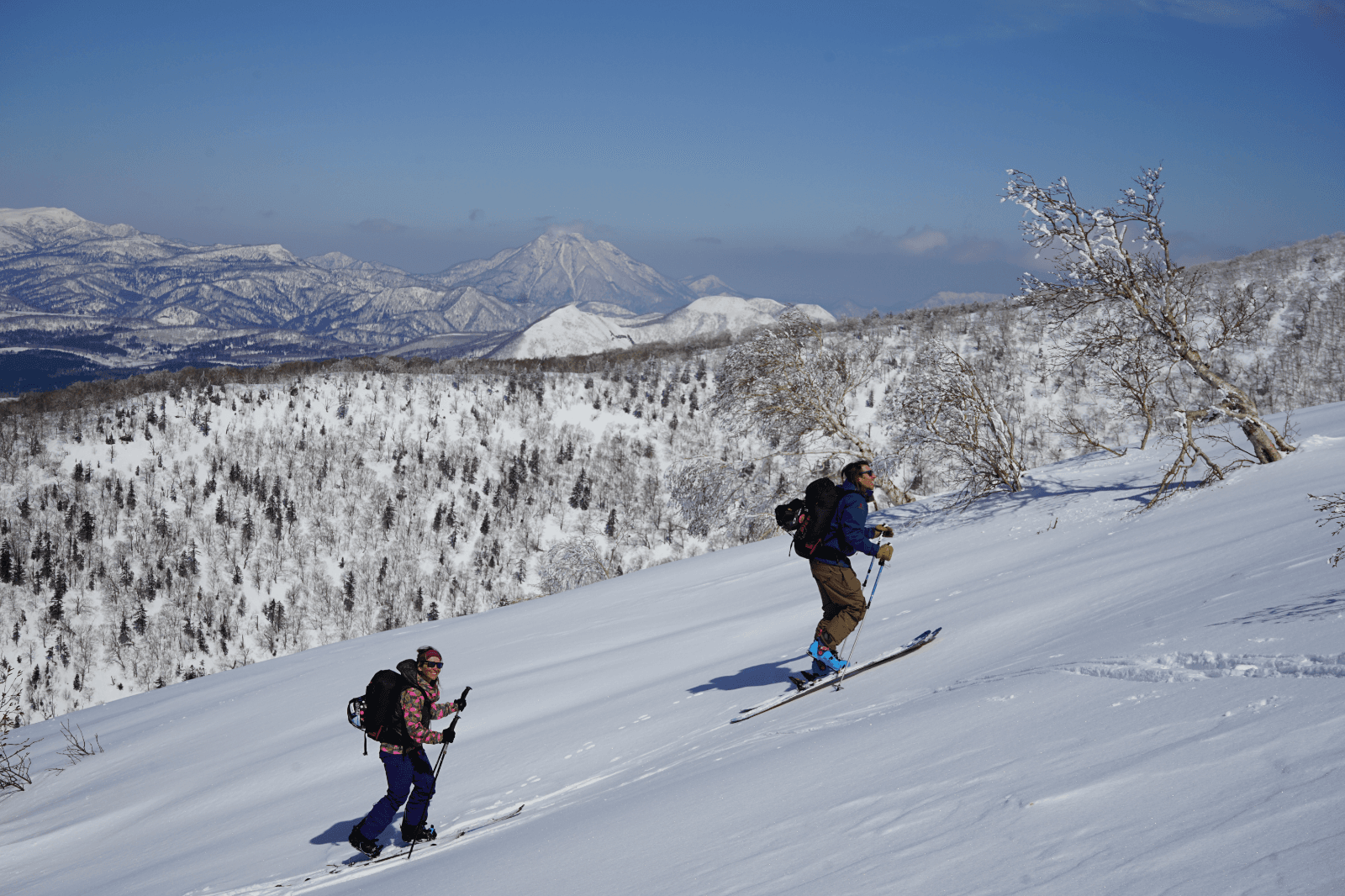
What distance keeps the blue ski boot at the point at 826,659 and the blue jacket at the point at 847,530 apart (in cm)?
84

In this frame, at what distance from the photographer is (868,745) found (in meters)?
4.97

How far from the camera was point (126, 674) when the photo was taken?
71000mm

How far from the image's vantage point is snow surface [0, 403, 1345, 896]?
301cm

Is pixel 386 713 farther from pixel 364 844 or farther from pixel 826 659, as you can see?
pixel 826 659

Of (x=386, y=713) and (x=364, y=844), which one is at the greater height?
(x=386, y=713)

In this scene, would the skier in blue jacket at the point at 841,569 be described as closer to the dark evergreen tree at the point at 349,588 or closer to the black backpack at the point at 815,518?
the black backpack at the point at 815,518

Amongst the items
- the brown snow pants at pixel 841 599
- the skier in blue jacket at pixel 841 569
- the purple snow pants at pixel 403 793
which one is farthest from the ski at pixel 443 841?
the brown snow pants at pixel 841 599

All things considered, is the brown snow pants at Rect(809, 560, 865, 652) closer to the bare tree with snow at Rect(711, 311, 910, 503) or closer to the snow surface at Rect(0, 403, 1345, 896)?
the snow surface at Rect(0, 403, 1345, 896)

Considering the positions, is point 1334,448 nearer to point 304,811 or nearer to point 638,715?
point 638,715

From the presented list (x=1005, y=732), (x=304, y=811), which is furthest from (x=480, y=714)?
(x=1005, y=732)

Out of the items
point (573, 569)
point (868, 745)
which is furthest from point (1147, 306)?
point (573, 569)

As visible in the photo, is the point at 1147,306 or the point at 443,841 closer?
the point at 443,841

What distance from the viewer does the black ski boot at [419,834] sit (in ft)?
20.9

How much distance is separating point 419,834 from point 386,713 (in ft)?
3.47
